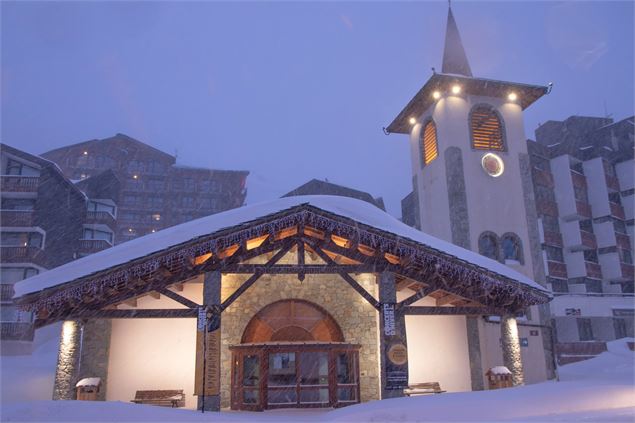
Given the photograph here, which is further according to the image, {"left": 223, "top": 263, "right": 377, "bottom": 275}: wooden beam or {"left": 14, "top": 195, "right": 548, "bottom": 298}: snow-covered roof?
{"left": 223, "top": 263, "right": 377, "bottom": 275}: wooden beam

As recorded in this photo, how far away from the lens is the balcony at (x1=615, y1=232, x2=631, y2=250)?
127 feet

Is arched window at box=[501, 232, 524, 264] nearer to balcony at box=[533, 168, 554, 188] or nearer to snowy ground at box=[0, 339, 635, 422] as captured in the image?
snowy ground at box=[0, 339, 635, 422]

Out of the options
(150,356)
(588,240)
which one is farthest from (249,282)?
(588,240)

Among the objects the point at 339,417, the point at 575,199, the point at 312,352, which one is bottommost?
the point at 339,417

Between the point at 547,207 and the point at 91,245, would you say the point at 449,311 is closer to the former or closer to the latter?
the point at 547,207

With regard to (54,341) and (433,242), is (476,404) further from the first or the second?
(54,341)

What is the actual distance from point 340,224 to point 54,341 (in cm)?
2585

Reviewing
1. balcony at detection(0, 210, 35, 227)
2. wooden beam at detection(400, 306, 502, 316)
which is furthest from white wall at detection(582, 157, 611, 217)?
balcony at detection(0, 210, 35, 227)

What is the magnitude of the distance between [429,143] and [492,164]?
11.0ft

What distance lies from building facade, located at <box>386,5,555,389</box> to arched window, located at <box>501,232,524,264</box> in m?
0.04

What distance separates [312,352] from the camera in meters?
13.9

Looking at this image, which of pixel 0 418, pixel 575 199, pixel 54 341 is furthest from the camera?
pixel 575 199

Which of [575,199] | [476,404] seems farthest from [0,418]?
[575,199]

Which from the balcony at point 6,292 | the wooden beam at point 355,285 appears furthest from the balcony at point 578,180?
the balcony at point 6,292
